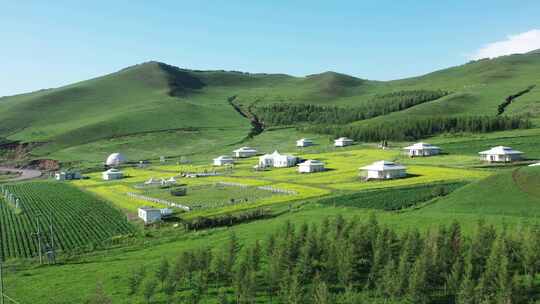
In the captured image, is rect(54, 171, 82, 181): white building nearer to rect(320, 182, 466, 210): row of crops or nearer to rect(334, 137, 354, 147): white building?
rect(334, 137, 354, 147): white building

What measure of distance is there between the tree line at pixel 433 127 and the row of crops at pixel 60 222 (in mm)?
89311

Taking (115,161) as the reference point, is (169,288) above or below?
below

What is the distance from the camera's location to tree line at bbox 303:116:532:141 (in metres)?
148

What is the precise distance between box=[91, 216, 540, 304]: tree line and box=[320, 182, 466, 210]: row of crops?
2116 centimetres

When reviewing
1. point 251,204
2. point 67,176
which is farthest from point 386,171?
point 67,176

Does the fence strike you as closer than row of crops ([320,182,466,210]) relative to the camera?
No

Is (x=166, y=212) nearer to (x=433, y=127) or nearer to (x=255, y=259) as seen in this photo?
(x=255, y=259)

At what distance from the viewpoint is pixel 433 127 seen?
157 metres

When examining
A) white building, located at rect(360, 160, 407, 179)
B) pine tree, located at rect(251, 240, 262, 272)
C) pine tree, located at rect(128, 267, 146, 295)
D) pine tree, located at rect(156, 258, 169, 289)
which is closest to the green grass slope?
white building, located at rect(360, 160, 407, 179)

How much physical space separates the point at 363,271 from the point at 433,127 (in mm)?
125652

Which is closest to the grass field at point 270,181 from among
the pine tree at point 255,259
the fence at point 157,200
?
the fence at point 157,200

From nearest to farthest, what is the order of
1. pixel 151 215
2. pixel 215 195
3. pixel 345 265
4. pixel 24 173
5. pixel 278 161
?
pixel 345 265
pixel 151 215
pixel 215 195
pixel 278 161
pixel 24 173

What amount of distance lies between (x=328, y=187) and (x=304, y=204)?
16.0 metres

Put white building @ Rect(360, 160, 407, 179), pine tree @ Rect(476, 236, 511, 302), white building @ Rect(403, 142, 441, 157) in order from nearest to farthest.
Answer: pine tree @ Rect(476, 236, 511, 302)
white building @ Rect(360, 160, 407, 179)
white building @ Rect(403, 142, 441, 157)
